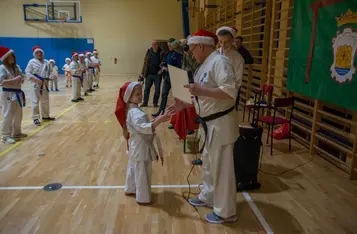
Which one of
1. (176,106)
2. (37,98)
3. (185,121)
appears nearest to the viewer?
(176,106)

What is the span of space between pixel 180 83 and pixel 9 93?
138 inches

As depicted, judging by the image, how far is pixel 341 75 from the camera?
11.6ft

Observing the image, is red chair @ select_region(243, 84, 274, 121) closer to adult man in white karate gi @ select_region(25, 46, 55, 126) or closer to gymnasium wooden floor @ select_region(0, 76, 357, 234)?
gymnasium wooden floor @ select_region(0, 76, 357, 234)

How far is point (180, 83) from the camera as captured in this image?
2.33m

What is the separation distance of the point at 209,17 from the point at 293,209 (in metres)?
10.8

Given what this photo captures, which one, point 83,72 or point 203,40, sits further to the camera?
point 83,72

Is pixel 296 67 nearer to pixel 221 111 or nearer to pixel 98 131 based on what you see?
pixel 221 111

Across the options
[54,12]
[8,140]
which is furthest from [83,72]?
[54,12]

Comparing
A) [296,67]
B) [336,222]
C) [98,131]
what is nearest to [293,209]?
[336,222]

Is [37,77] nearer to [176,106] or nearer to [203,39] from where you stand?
[176,106]

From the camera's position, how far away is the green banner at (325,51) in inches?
134

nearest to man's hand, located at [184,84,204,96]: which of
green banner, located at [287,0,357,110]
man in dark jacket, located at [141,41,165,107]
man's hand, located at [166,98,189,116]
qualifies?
man's hand, located at [166,98,189,116]

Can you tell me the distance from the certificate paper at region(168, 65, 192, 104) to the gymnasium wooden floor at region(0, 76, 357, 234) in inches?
42.2

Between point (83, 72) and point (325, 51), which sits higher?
point (325, 51)
